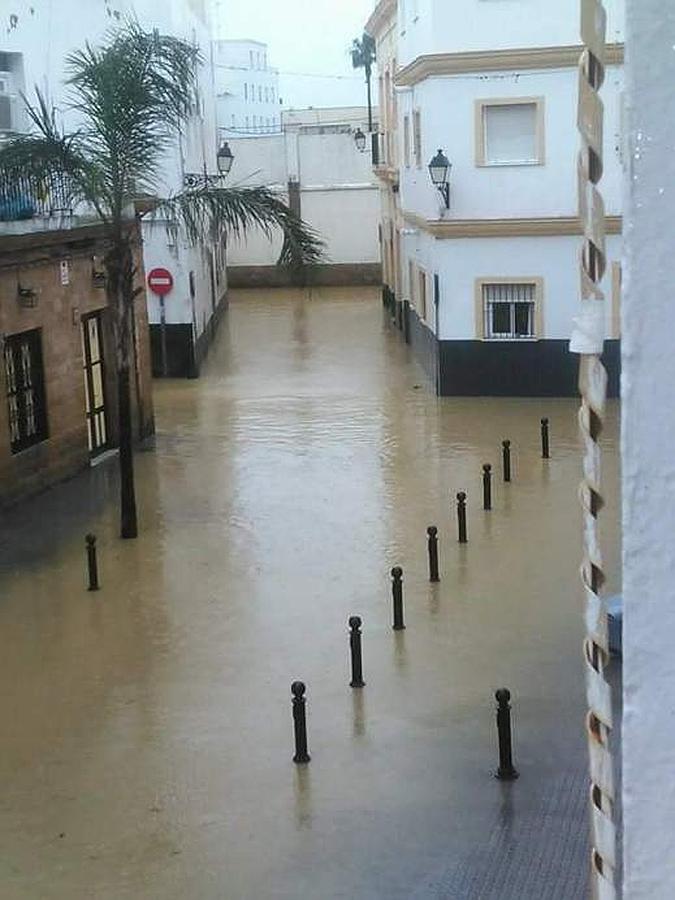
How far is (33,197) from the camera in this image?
18.5 metres

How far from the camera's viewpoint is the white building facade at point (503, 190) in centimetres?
2312

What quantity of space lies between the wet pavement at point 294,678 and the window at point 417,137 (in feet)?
27.5

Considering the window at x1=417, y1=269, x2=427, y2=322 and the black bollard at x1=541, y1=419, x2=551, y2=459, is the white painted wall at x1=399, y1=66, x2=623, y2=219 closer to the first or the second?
the window at x1=417, y1=269, x2=427, y2=322

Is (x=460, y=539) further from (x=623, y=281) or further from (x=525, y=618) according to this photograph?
(x=623, y=281)

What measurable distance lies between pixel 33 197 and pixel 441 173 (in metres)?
8.11

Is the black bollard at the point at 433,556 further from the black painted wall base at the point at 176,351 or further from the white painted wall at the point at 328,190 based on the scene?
the white painted wall at the point at 328,190

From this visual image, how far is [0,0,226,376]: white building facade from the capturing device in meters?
24.3

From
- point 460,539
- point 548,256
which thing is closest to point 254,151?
point 548,256

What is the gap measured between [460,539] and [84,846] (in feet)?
24.1

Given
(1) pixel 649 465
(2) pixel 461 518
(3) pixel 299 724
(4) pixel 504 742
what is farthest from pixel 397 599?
(1) pixel 649 465

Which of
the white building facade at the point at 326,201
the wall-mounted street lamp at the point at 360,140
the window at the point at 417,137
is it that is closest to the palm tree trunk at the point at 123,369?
the window at the point at 417,137

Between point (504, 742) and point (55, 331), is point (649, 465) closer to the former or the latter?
point (504, 742)

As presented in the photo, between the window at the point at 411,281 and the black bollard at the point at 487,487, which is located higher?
the window at the point at 411,281

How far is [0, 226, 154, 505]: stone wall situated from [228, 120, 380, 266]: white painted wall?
2806 centimetres
